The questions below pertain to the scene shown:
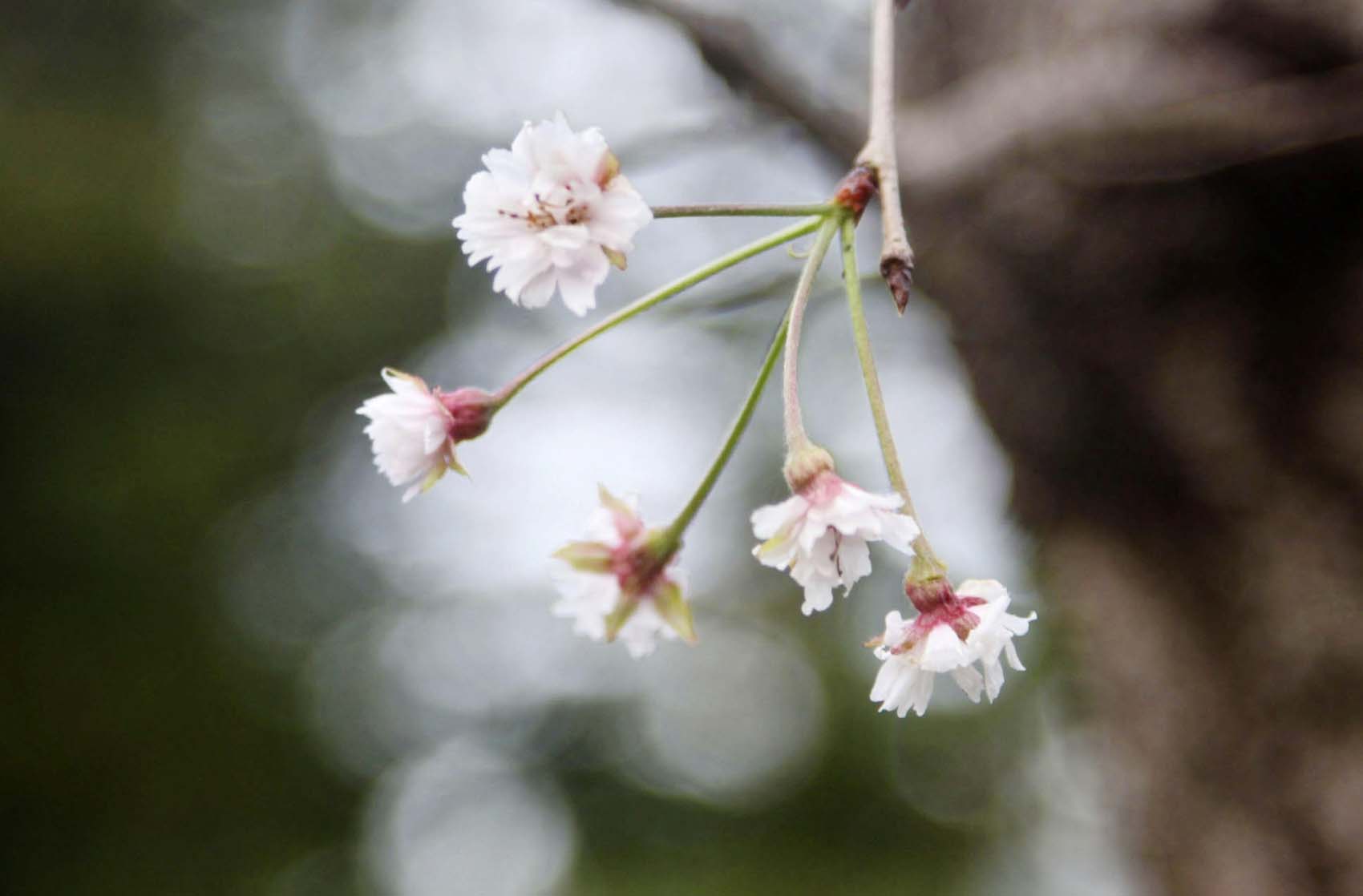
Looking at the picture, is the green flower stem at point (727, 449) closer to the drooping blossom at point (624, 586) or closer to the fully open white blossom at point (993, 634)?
the drooping blossom at point (624, 586)

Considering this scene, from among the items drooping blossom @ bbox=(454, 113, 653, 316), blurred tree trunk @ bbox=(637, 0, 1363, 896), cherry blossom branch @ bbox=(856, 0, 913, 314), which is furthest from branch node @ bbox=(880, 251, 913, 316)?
blurred tree trunk @ bbox=(637, 0, 1363, 896)

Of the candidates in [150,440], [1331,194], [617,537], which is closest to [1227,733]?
[1331,194]

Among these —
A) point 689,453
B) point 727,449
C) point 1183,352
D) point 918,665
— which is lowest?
point 689,453

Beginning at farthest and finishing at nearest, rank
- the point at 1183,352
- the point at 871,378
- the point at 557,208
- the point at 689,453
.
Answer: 1. the point at 689,453
2. the point at 1183,352
3. the point at 557,208
4. the point at 871,378

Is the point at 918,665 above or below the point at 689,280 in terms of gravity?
below

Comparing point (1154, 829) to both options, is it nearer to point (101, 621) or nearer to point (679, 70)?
point (679, 70)

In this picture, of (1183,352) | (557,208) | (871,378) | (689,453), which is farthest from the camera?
(689,453)

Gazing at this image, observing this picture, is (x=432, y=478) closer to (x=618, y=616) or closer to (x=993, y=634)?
(x=618, y=616)

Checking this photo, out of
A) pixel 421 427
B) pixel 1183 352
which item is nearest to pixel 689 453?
pixel 1183 352
